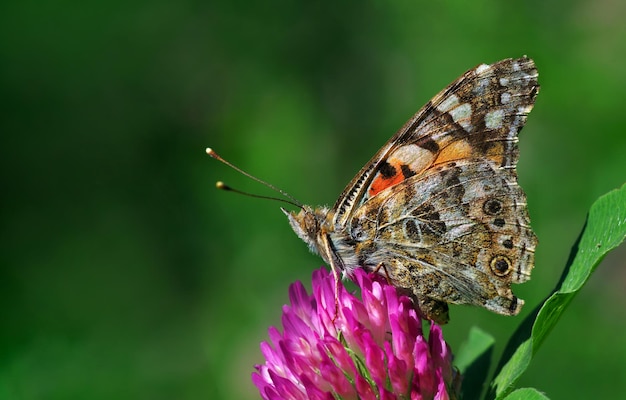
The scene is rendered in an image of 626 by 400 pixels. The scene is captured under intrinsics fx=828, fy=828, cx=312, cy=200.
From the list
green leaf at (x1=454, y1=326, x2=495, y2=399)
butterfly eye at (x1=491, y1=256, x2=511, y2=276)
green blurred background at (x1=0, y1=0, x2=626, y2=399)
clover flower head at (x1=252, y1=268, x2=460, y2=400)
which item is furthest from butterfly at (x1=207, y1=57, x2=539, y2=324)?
green blurred background at (x1=0, y1=0, x2=626, y2=399)

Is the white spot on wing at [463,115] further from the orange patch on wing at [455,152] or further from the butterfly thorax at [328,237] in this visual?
the butterfly thorax at [328,237]

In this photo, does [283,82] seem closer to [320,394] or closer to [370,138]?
[370,138]

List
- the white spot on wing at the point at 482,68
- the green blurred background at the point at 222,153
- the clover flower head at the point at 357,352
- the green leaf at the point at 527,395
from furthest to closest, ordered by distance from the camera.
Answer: the green blurred background at the point at 222,153 < the white spot on wing at the point at 482,68 < the clover flower head at the point at 357,352 < the green leaf at the point at 527,395

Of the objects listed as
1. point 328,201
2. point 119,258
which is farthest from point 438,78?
point 119,258

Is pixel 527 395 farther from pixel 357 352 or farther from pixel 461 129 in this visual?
pixel 461 129

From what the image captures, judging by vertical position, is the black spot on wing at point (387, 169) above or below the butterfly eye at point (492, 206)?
above

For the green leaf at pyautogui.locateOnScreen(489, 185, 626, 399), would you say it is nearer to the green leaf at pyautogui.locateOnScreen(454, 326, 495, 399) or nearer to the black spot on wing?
the green leaf at pyautogui.locateOnScreen(454, 326, 495, 399)

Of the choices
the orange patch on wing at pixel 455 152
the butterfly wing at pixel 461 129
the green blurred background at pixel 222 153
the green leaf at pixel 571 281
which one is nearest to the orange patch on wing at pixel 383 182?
the butterfly wing at pixel 461 129
